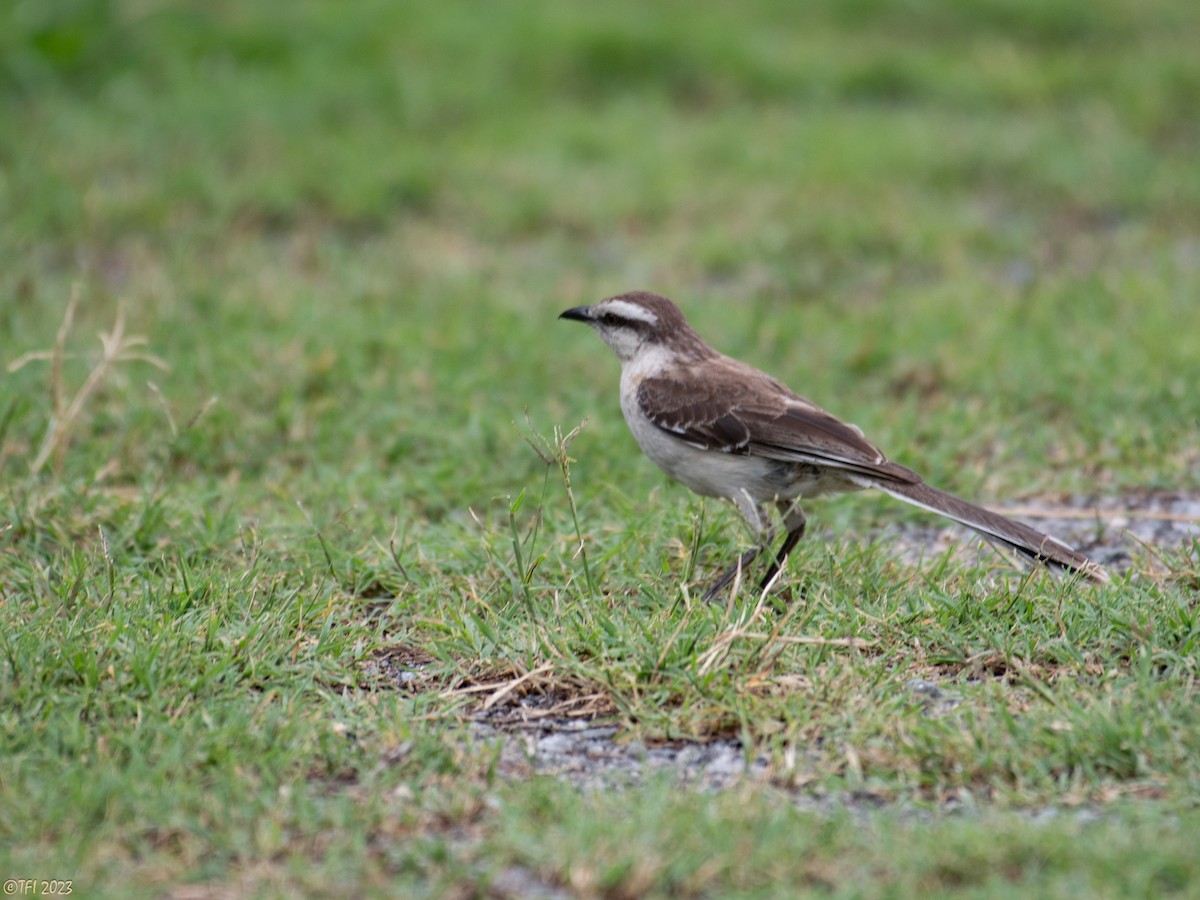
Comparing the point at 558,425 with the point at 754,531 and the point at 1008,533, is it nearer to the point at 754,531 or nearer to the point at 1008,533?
the point at 754,531

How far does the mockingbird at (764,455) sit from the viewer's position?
18.1 feet

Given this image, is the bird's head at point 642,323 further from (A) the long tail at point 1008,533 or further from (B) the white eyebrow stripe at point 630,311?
(A) the long tail at point 1008,533

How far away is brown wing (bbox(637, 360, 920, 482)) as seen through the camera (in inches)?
224

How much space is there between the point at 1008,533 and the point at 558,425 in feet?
5.66

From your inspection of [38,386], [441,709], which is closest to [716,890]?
[441,709]

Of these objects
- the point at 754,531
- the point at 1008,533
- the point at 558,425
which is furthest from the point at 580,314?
the point at 1008,533

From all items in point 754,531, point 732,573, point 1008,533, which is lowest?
point 732,573

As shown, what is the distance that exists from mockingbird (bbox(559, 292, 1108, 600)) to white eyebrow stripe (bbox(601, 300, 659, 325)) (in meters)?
0.24

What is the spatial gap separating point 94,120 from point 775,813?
9.41 meters

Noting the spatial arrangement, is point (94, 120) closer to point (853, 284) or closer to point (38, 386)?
point (38, 386)

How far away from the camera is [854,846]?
384 centimetres

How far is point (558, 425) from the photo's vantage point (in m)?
5.72

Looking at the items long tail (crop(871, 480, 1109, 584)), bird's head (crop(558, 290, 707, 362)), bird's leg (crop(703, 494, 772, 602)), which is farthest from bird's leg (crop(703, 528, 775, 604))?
bird's head (crop(558, 290, 707, 362))

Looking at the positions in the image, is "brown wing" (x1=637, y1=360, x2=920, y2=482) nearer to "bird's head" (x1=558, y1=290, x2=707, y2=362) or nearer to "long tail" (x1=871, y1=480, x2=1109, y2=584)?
"long tail" (x1=871, y1=480, x2=1109, y2=584)
